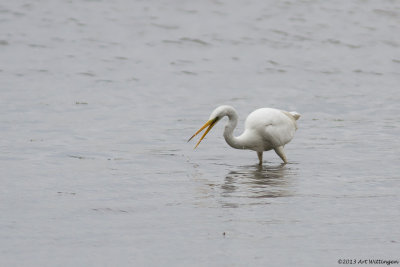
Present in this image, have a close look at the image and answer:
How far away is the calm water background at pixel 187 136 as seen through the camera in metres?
6.49

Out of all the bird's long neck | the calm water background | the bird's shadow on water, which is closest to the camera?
the calm water background

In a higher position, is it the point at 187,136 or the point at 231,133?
the point at 231,133

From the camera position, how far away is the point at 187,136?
37.3ft

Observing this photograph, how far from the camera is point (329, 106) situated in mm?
13891

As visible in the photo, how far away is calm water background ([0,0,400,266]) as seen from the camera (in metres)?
6.49

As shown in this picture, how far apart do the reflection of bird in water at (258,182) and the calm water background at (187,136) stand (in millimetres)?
33

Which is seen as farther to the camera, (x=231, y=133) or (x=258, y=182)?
(x=231, y=133)

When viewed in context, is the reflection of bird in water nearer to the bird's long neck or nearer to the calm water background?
the calm water background

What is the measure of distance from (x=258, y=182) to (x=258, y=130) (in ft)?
3.93

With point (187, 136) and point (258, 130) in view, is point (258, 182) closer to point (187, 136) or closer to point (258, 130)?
point (258, 130)

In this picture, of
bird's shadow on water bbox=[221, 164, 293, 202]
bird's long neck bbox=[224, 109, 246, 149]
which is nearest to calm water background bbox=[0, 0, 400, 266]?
bird's shadow on water bbox=[221, 164, 293, 202]

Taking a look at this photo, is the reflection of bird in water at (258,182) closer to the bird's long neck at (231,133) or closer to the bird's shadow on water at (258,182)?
the bird's shadow on water at (258,182)

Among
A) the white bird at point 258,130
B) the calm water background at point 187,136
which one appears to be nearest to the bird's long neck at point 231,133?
the white bird at point 258,130

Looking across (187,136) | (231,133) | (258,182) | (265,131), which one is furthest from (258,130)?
(187,136)
